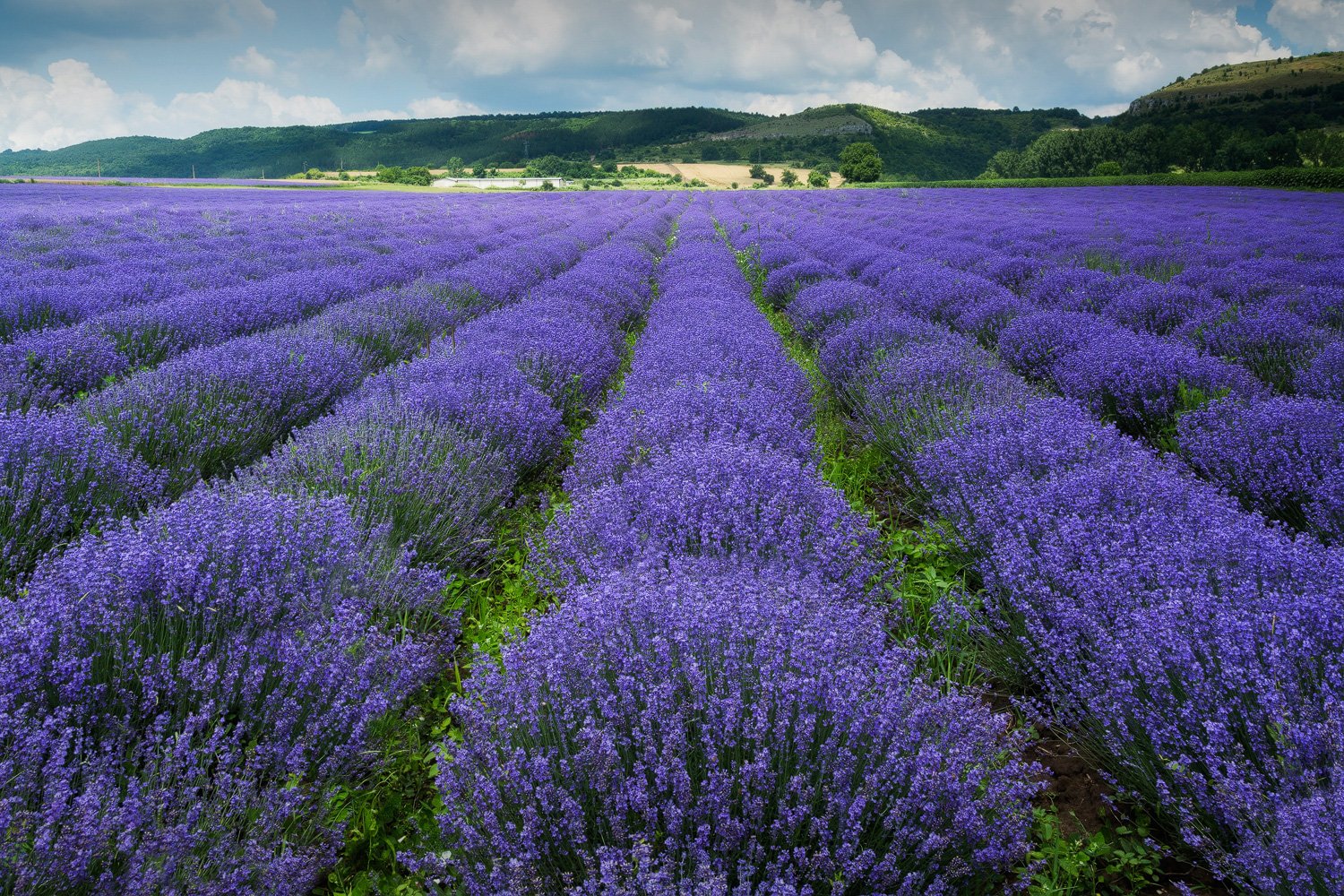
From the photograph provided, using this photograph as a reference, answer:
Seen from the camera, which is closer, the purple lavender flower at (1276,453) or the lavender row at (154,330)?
the purple lavender flower at (1276,453)

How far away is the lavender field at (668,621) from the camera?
131cm

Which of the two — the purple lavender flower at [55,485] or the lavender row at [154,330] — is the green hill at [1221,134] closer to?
the lavender row at [154,330]

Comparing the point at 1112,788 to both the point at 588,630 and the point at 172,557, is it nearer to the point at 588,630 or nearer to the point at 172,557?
the point at 588,630

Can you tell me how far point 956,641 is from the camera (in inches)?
95.7

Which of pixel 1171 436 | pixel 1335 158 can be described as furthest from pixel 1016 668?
pixel 1335 158

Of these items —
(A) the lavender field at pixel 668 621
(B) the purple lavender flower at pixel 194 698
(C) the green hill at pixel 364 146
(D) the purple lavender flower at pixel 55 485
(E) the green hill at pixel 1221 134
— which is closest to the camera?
(B) the purple lavender flower at pixel 194 698

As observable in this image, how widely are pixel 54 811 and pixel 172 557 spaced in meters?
0.72

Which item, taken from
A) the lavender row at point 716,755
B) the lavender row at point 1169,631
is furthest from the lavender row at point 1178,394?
the lavender row at point 716,755

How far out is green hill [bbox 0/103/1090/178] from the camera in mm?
73250

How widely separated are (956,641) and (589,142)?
91.0 meters

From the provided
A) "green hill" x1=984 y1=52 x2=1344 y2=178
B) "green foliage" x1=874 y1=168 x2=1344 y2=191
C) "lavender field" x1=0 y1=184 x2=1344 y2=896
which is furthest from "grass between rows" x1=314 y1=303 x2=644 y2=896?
"green hill" x1=984 y1=52 x2=1344 y2=178

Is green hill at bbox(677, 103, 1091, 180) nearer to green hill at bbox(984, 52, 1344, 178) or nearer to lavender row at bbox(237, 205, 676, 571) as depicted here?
green hill at bbox(984, 52, 1344, 178)

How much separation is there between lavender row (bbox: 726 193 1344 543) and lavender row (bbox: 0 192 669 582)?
13.3 ft

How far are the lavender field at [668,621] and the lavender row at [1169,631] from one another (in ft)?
0.05
